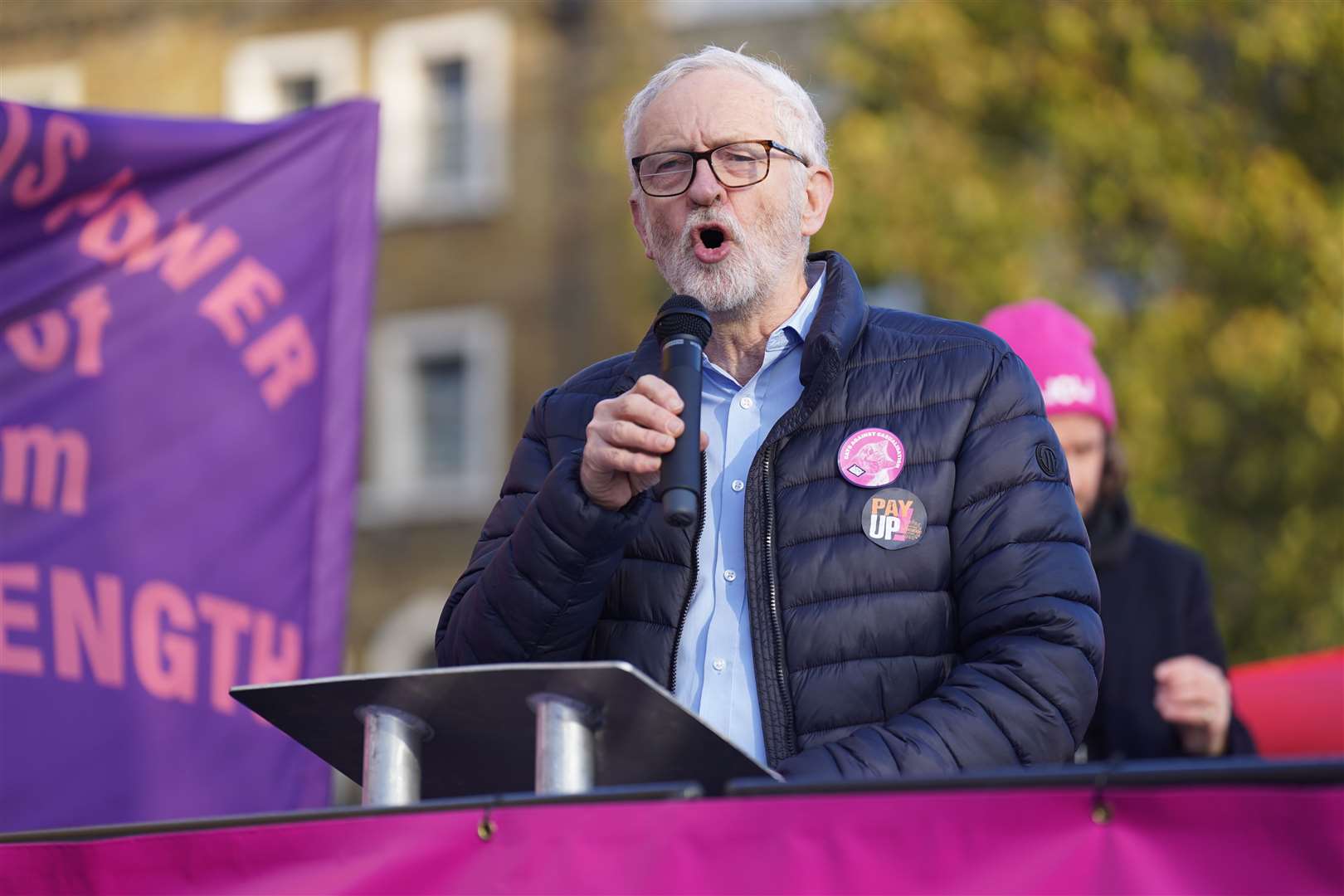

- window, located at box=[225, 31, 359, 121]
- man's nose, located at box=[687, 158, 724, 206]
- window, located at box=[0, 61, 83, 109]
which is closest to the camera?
man's nose, located at box=[687, 158, 724, 206]

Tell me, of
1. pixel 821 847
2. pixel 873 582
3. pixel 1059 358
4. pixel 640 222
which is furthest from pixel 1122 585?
pixel 821 847

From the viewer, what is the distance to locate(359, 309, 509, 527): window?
20.1 meters

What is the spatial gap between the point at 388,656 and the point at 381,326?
3450mm

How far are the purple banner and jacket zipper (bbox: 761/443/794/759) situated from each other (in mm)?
2395

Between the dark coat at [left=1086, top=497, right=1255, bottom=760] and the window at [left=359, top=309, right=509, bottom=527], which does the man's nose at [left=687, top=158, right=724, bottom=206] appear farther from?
the window at [left=359, top=309, right=509, bottom=527]

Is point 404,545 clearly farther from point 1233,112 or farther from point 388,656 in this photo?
point 1233,112

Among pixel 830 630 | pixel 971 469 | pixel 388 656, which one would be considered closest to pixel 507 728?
pixel 830 630

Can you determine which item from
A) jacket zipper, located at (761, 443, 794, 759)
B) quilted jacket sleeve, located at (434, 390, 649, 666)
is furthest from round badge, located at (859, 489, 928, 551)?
quilted jacket sleeve, located at (434, 390, 649, 666)

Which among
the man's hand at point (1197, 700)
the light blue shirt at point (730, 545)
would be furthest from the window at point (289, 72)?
the light blue shirt at point (730, 545)

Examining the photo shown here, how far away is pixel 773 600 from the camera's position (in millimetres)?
2969

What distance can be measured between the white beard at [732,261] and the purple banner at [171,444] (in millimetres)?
2254

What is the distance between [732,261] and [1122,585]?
1901mm

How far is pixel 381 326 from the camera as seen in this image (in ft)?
68.1

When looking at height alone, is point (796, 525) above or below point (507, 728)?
above
